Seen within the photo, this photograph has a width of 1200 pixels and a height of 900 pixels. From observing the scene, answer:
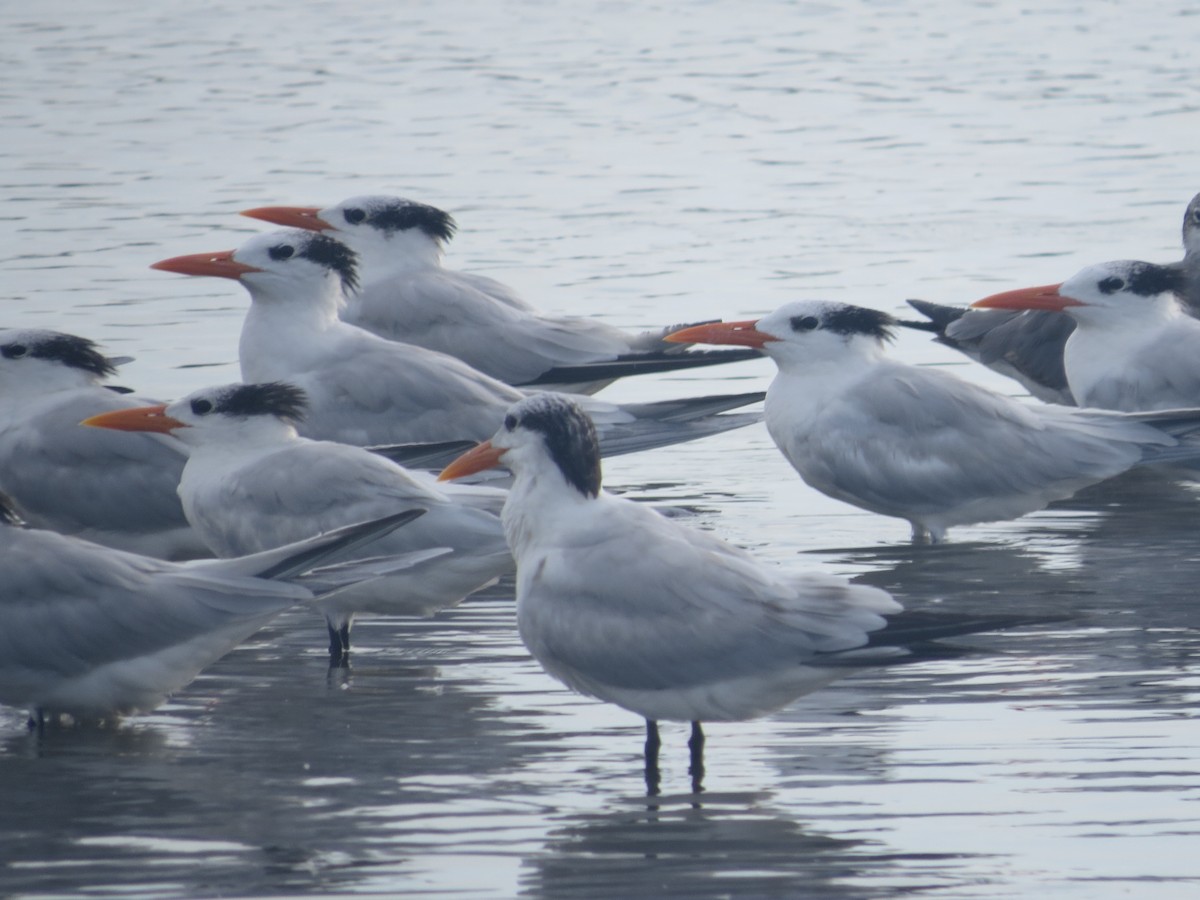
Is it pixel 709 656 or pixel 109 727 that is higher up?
pixel 709 656

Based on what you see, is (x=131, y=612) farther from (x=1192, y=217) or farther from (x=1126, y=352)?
(x=1192, y=217)

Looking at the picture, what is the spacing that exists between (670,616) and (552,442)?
0.56 metres

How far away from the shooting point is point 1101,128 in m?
16.9

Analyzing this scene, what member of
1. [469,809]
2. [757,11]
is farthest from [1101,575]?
[757,11]

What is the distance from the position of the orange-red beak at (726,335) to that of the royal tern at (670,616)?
2.09 meters

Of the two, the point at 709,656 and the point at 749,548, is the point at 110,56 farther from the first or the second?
the point at 709,656

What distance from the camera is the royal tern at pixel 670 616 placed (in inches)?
197

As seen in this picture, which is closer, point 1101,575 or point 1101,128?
point 1101,575

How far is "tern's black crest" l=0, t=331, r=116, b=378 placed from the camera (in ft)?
24.4

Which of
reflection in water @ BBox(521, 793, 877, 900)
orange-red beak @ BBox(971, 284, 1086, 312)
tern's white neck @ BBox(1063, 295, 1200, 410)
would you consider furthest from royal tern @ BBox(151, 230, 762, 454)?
reflection in water @ BBox(521, 793, 877, 900)

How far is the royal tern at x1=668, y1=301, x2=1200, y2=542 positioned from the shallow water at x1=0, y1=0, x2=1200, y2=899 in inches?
8.4

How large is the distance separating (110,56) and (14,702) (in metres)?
16.9

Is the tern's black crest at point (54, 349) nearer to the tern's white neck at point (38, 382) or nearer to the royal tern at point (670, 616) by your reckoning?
the tern's white neck at point (38, 382)

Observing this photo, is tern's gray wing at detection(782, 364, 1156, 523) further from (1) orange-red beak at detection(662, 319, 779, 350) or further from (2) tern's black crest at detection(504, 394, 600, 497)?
(2) tern's black crest at detection(504, 394, 600, 497)
